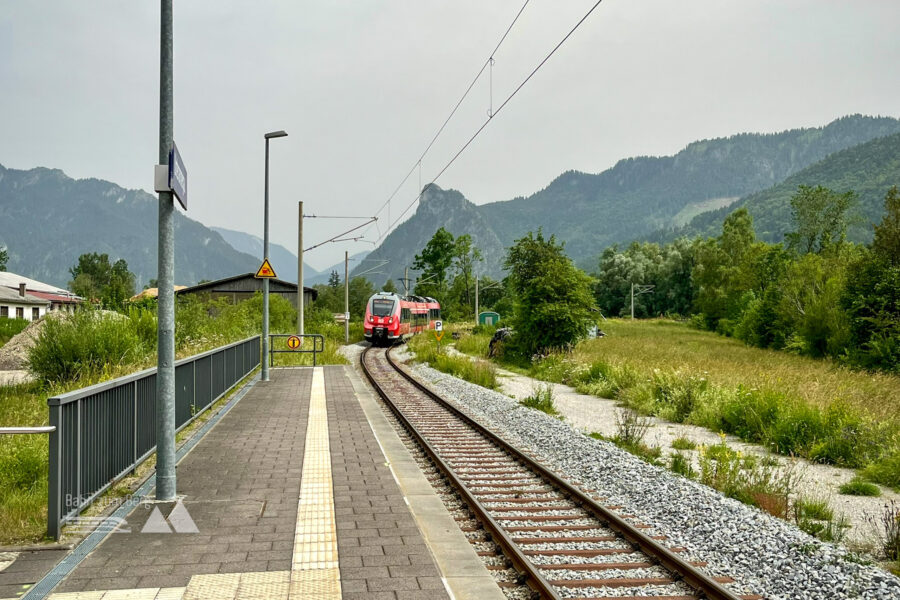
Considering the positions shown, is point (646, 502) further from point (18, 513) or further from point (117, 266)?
point (117, 266)

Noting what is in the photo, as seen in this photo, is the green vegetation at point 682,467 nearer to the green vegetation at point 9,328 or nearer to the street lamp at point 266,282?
the street lamp at point 266,282

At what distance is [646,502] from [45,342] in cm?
1409

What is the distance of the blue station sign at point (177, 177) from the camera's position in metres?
6.79

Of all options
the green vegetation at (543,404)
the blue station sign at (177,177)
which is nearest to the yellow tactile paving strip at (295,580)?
the blue station sign at (177,177)

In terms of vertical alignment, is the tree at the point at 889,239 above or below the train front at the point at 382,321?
above

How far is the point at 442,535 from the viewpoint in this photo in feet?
20.4

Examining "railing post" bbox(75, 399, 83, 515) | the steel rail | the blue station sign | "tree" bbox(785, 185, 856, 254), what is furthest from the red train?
"tree" bbox(785, 185, 856, 254)

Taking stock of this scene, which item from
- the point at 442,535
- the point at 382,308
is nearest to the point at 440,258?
the point at 382,308

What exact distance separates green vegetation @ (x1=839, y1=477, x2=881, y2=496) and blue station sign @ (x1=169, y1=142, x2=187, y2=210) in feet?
27.1

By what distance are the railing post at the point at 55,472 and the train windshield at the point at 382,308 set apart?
3991 cm

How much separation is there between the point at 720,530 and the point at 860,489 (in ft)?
10.3

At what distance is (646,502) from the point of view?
7.71m

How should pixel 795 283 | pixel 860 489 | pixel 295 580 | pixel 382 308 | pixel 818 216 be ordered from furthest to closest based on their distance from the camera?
pixel 818 216 → pixel 382 308 → pixel 795 283 → pixel 860 489 → pixel 295 580

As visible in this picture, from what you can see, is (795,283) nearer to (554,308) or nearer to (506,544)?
(554,308)
